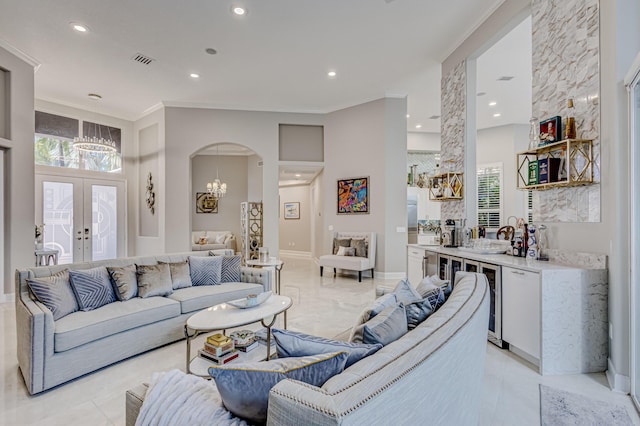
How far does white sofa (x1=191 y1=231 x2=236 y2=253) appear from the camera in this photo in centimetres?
870

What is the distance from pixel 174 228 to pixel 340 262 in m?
3.55

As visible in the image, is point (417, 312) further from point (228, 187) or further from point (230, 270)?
point (228, 187)

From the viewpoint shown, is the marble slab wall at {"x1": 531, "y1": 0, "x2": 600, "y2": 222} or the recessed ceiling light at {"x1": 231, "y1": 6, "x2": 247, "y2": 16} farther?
the recessed ceiling light at {"x1": 231, "y1": 6, "x2": 247, "y2": 16}

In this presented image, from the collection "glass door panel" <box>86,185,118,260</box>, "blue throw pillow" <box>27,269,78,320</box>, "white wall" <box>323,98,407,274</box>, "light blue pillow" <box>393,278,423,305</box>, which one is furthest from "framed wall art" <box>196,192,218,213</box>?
"light blue pillow" <box>393,278,423,305</box>

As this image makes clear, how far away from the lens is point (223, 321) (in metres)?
2.45

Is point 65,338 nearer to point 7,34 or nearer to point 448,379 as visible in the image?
point 448,379

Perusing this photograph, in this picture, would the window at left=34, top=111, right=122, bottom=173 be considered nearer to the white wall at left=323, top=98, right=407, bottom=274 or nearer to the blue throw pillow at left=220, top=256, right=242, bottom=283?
the blue throw pillow at left=220, top=256, right=242, bottom=283

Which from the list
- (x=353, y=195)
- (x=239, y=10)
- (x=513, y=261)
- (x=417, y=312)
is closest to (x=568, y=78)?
(x=513, y=261)

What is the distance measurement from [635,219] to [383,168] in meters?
4.37

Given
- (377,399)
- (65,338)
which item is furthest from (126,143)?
(377,399)

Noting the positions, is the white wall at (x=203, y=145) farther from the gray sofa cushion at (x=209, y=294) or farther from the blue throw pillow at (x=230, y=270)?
the gray sofa cushion at (x=209, y=294)

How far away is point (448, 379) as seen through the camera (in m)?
1.15

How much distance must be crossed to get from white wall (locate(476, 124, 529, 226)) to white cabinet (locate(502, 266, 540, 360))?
20.2 feet

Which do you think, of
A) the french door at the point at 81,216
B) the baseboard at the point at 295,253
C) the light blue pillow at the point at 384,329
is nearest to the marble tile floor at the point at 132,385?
the light blue pillow at the point at 384,329
